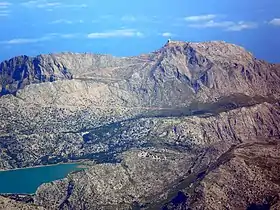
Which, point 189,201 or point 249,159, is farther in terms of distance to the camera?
point 249,159

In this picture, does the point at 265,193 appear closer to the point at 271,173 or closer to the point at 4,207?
the point at 271,173

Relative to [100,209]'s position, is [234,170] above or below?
above

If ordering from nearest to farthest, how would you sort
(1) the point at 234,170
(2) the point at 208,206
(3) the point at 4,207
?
1. (3) the point at 4,207
2. (2) the point at 208,206
3. (1) the point at 234,170

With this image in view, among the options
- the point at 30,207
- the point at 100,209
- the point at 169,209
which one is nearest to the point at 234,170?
the point at 169,209

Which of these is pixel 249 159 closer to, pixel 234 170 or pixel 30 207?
pixel 234 170

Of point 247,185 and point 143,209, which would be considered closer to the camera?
point 247,185

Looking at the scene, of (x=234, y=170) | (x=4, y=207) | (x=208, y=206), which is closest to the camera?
(x=4, y=207)

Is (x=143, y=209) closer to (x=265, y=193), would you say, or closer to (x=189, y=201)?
(x=189, y=201)

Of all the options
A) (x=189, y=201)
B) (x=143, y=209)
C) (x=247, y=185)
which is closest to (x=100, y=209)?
(x=143, y=209)

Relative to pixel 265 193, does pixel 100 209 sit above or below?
below
